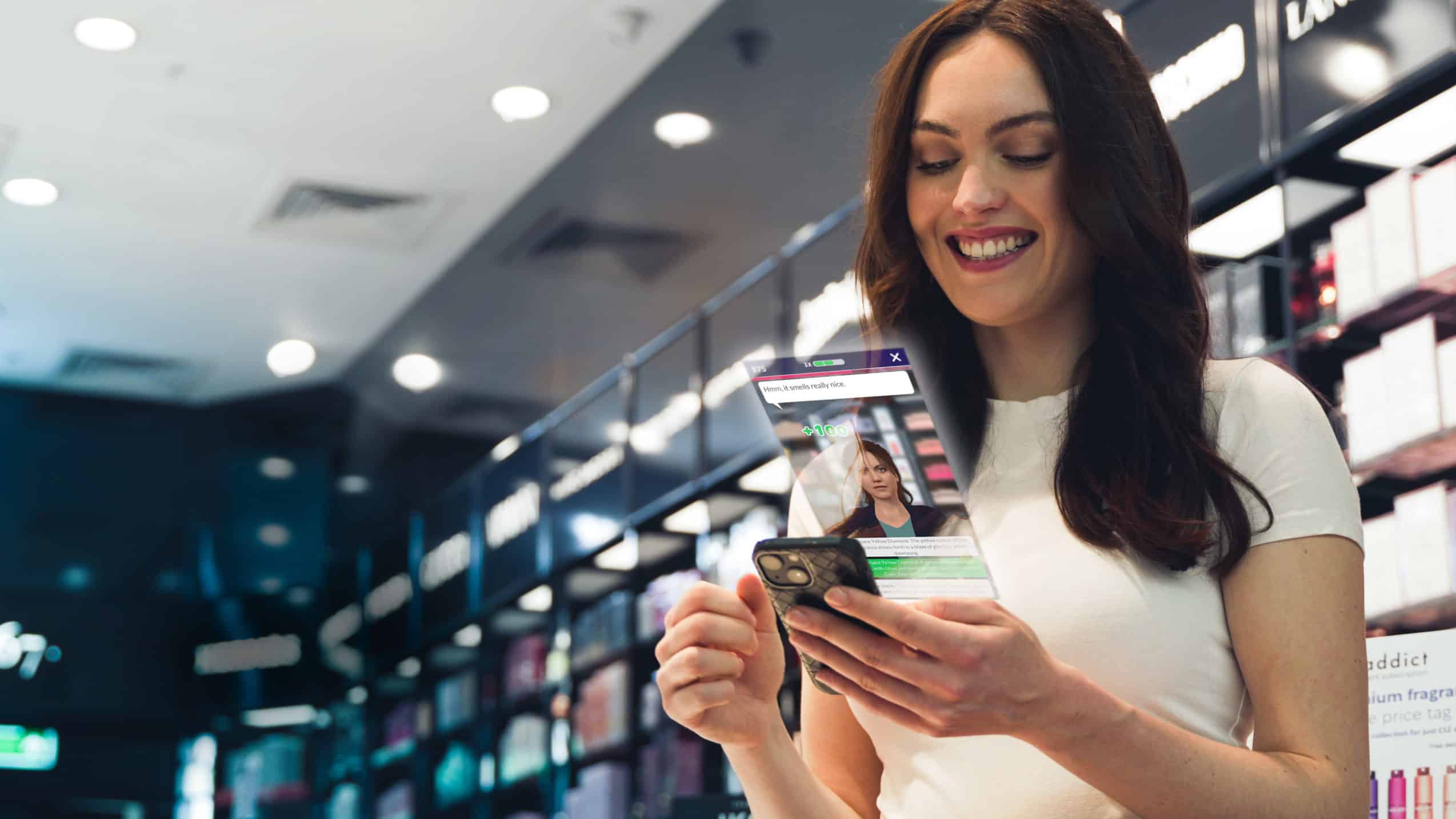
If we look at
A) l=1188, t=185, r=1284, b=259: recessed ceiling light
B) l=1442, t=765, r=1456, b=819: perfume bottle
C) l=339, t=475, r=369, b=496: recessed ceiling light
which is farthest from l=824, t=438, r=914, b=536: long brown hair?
l=339, t=475, r=369, b=496: recessed ceiling light

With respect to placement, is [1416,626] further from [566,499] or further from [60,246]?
[60,246]

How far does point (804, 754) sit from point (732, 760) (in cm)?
12

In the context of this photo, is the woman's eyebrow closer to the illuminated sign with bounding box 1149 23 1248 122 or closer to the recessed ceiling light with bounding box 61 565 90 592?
the illuminated sign with bounding box 1149 23 1248 122

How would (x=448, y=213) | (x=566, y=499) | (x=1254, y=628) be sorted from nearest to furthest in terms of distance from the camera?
(x=1254, y=628) < (x=566, y=499) < (x=448, y=213)

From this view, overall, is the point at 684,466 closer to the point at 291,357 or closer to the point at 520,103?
the point at 520,103

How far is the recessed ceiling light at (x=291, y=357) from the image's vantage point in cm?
925

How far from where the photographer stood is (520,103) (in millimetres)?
6648

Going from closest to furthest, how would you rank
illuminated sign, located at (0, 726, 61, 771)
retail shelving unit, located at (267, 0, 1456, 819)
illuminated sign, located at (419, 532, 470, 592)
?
retail shelving unit, located at (267, 0, 1456, 819)
illuminated sign, located at (419, 532, 470, 592)
illuminated sign, located at (0, 726, 61, 771)

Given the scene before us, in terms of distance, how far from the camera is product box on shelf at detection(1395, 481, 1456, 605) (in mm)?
2885

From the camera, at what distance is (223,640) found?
10.4 meters

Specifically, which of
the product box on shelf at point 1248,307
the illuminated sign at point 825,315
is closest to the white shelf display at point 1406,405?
the product box on shelf at point 1248,307

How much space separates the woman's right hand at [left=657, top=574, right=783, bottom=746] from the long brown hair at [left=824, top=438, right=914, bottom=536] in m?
0.15

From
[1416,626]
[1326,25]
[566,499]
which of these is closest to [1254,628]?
[1416,626]

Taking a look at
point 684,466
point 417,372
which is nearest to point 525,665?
point 684,466
